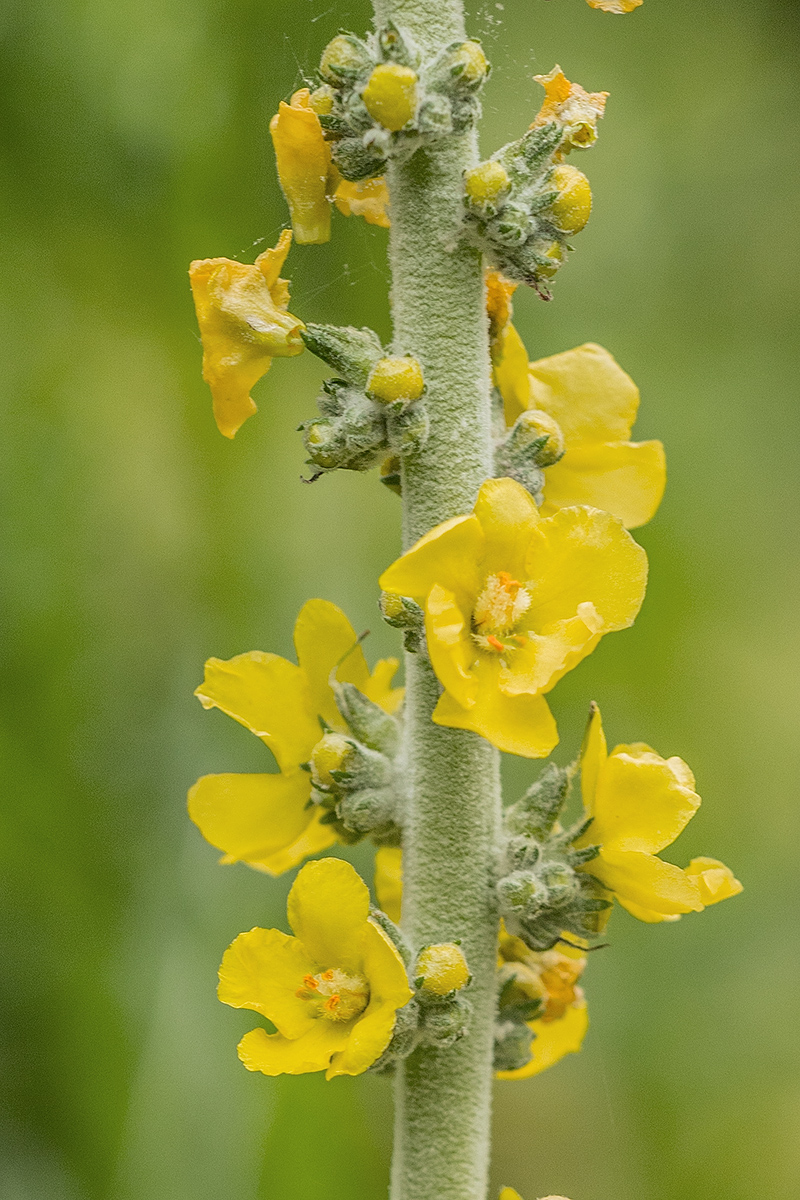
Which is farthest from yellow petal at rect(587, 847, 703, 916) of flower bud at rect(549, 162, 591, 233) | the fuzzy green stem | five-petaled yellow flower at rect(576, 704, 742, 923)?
flower bud at rect(549, 162, 591, 233)

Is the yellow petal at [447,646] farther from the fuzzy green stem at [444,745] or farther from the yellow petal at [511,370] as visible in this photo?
the yellow petal at [511,370]

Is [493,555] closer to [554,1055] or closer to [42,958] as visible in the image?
[554,1055]

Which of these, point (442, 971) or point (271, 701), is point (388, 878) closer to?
point (271, 701)

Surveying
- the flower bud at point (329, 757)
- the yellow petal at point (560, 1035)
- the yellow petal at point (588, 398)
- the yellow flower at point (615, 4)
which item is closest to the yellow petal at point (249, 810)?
the flower bud at point (329, 757)

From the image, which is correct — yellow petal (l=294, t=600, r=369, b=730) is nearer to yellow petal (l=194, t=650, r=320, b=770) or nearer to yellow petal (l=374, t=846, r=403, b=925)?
yellow petal (l=194, t=650, r=320, b=770)

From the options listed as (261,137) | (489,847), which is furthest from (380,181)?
(261,137)

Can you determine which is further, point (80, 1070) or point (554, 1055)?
point (80, 1070)

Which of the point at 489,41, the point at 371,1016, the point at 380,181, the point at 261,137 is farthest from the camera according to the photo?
the point at 489,41

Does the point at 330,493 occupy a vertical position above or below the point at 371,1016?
above
